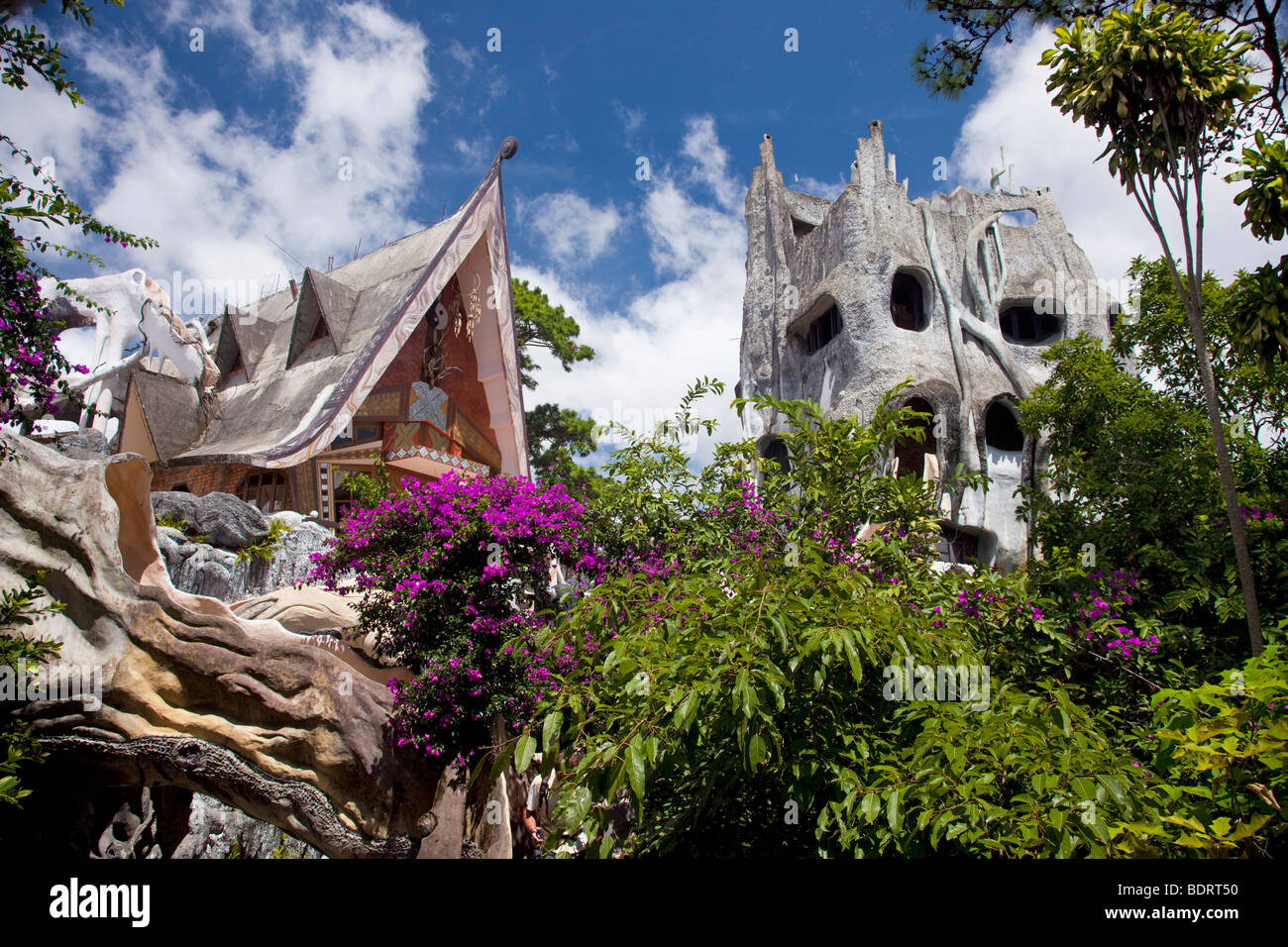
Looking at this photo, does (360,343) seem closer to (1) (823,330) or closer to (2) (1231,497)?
(2) (1231,497)

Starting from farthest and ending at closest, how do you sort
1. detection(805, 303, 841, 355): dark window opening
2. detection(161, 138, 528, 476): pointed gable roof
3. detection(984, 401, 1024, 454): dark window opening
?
1. detection(805, 303, 841, 355): dark window opening
2. detection(984, 401, 1024, 454): dark window opening
3. detection(161, 138, 528, 476): pointed gable roof

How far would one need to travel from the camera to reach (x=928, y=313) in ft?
73.8

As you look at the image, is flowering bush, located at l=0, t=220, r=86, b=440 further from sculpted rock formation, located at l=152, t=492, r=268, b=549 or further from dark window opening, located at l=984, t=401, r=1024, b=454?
dark window opening, located at l=984, t=401, r=1024, b=454

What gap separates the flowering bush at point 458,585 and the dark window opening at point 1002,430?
1993 centimetres

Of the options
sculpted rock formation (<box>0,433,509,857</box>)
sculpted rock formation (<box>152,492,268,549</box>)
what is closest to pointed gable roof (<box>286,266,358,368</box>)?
sculpted rock formation (<box>152,492,268,549</box>)

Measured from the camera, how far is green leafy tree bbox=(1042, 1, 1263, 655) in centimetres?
435

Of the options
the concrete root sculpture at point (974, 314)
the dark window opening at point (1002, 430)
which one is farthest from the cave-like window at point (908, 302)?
the dark window opening at point (1002, 430)

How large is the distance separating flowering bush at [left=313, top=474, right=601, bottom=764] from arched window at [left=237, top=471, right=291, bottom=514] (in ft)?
A: 20.0

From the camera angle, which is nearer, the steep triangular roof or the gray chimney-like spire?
the steep triangular roof

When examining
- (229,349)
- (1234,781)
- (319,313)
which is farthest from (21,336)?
(229,349)

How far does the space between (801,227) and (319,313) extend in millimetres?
19027

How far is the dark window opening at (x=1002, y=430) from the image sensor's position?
22.9 meters
